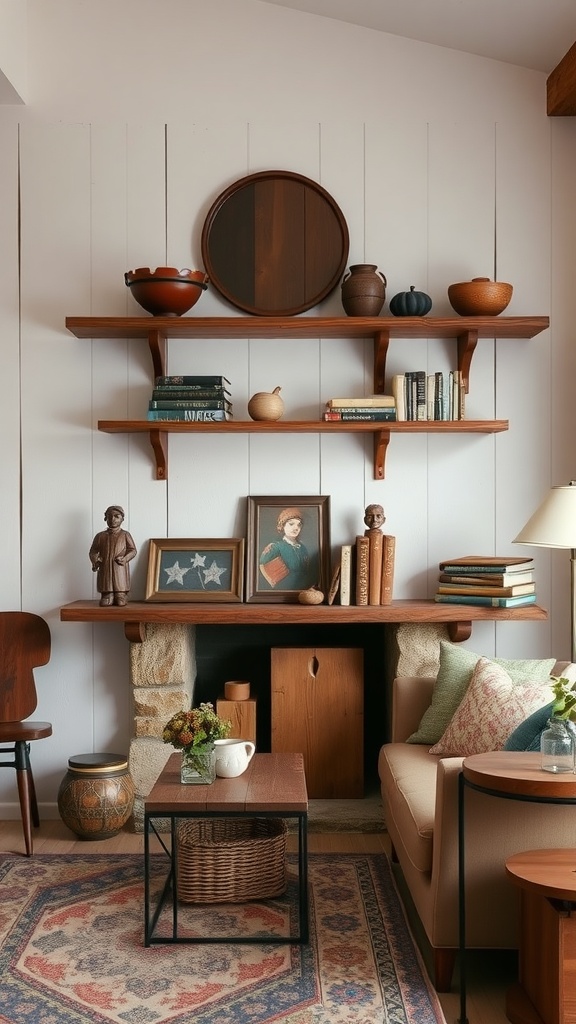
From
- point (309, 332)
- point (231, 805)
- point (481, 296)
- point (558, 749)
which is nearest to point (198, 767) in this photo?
point (231, 805)

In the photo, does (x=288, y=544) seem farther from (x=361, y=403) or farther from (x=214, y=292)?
(x=214, y=292)

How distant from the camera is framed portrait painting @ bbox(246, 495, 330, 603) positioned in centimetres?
421

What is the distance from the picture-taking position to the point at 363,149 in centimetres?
424

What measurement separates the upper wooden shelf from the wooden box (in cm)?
113

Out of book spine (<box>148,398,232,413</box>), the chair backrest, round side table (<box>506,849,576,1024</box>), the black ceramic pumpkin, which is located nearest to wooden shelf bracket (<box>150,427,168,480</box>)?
book spine (<box>148,398,232,413</box>)

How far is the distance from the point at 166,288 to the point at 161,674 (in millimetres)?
1497

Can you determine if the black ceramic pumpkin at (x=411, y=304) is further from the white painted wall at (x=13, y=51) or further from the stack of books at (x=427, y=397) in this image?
the white painted wall at (x=13, y=51)

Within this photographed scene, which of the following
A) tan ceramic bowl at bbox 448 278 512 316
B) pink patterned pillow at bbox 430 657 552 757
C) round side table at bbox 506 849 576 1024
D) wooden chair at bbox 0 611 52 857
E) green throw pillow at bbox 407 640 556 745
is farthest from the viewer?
wooden chair at bbox 0 611 52 857

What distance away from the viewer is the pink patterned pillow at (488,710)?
321 cm

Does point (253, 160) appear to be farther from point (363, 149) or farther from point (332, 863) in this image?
point (332, 863)

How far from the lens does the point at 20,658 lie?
416 cm

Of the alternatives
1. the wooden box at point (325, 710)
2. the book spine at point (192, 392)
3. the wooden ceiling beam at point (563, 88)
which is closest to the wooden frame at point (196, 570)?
the wooden box at point (325, 710)

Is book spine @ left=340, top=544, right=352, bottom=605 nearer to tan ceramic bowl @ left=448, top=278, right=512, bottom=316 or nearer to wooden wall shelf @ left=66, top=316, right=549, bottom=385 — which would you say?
wooden wall shelf @ left=66, top=316, right=549, bottom=385

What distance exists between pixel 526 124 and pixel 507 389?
1.08 m
